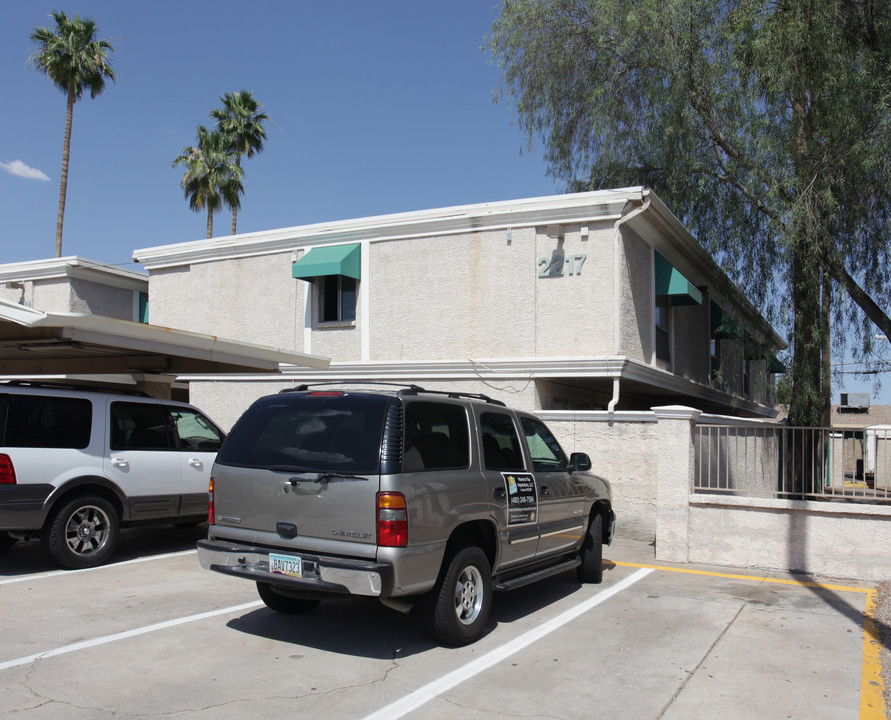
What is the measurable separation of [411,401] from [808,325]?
9.42m

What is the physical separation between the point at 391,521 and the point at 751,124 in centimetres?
1168

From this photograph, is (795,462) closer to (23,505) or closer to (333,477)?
(333,477)

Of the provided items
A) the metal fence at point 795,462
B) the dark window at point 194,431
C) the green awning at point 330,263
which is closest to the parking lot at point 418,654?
the metal fence at point 795,462

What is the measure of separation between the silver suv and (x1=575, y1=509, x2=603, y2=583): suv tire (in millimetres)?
1663

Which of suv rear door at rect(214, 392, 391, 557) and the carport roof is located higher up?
the carport roof

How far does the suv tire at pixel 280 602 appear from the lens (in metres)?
6.48

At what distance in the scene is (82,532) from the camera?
325 inches

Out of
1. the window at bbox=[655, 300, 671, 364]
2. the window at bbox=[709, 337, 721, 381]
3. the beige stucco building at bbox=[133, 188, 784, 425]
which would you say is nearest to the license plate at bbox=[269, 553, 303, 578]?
the beige stucco building at bbox=[133, 188, 784, 425]

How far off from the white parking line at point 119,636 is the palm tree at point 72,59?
92.4 ft

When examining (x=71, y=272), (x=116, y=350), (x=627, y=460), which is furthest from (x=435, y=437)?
(x=71, y=272)

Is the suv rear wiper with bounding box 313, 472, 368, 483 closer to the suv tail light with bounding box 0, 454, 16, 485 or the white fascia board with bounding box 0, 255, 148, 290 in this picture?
the suv tail light with bounding box 0, 454, 16, 485

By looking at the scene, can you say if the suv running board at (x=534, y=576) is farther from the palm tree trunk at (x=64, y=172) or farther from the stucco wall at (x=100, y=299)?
the palm tree trunk at (x=64, y=172)

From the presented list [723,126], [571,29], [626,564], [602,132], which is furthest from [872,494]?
[571,29]

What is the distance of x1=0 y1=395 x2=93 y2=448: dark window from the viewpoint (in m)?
7.62
